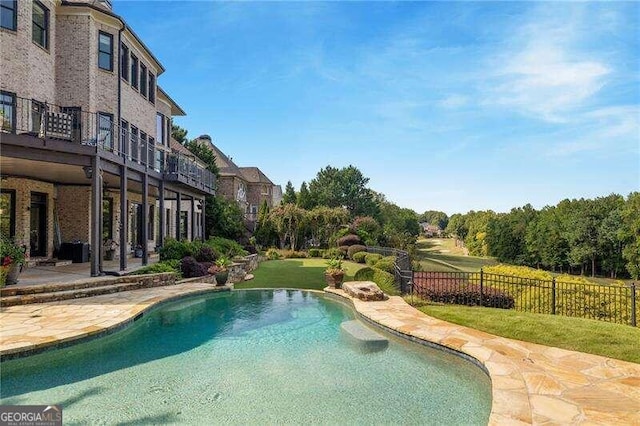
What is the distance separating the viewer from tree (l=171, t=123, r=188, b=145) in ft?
134

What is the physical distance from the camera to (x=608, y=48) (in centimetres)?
1066

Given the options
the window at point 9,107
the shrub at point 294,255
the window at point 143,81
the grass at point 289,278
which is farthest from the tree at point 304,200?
the window at point 9,107

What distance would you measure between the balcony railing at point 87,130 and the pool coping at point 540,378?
11.9 m

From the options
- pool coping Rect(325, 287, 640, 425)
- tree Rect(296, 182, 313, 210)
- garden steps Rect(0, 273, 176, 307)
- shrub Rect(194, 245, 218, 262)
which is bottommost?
pool coping Rect(325, 287, 640, 425)

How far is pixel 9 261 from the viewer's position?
10.8 m

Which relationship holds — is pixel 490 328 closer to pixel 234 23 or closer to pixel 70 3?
pixel 234 23

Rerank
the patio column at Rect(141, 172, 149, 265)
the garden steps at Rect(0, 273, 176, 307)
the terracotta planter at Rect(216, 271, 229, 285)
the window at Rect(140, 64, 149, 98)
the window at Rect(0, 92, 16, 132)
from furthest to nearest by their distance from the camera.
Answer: the window at Rect(140, 64, 149, 98)
the patio column at Rect(141, 172, 149, 265)
the terracotta planter at Rect(216, 271, 229, 285)
the window at Rect(0, 92, 16, 132)
the garden steps at Rect(0, 273, 176, 307)

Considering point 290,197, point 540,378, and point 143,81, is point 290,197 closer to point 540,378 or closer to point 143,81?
point 143,81

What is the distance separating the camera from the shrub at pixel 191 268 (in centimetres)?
1659

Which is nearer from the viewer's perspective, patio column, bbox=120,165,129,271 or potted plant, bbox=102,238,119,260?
patio column, bbox=120,165,129,271

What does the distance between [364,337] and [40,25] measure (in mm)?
16930

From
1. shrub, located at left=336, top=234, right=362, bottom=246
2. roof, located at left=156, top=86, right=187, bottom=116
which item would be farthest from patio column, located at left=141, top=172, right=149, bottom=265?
shrub, located at left=336, top=234, right=362, bottom=246

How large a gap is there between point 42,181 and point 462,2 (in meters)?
18.6

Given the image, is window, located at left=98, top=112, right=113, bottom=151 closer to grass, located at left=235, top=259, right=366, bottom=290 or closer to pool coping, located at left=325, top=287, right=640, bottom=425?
grass, located at left=235, top=259, right=366, bottom=290
